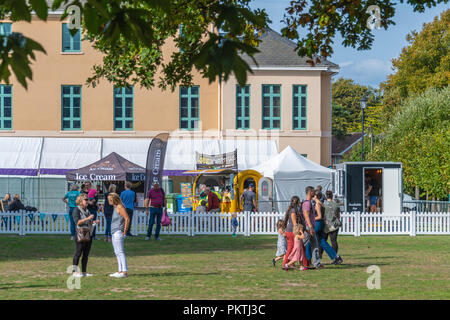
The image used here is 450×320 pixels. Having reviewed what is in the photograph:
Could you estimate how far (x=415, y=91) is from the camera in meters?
60.3

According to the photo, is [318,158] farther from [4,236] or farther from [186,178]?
[4,236]

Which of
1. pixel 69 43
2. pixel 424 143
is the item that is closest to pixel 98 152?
pixel 69 43

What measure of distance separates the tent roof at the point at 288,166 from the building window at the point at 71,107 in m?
14.2

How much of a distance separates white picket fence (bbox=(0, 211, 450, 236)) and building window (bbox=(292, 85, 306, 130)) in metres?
20.4

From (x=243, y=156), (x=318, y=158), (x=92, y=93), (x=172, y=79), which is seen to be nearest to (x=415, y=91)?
(x=318, y=158)

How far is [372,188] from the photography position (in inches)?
1224

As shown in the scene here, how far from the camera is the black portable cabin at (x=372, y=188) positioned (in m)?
30.8

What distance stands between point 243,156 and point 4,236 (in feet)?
67.1

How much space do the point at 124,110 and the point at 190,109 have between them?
3.89m

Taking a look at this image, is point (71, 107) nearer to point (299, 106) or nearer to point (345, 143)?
point (299, 106)

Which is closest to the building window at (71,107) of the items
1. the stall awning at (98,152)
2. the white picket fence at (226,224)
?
the stall awning at (98,152)

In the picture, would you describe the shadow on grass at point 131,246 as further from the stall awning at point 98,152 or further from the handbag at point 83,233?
the stall awning at point 98,152

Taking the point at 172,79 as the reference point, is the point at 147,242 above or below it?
below
